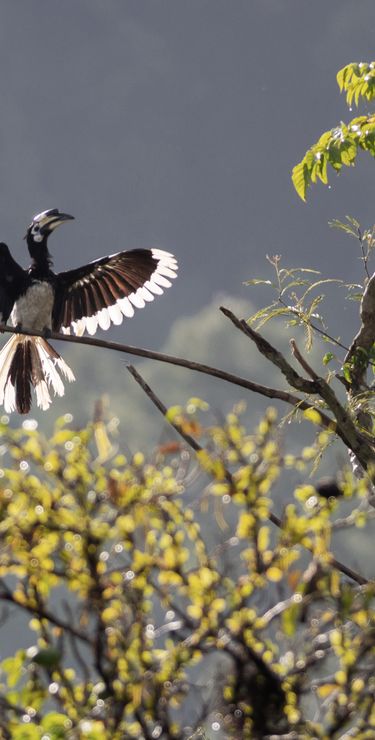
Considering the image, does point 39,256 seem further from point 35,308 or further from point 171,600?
point 171,600

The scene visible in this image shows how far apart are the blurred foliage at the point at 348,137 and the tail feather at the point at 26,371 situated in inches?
114

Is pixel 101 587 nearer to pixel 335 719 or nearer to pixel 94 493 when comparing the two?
pixel 94 493

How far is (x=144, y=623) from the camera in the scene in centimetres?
167

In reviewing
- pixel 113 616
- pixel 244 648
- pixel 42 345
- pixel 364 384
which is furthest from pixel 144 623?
pixel 42 345

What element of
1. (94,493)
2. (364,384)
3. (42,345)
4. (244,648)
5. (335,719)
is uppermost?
(94,493)

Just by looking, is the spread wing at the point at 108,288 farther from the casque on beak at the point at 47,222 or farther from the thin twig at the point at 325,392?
the thin twig at the point at 325,392

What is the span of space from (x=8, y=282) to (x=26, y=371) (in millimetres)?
594

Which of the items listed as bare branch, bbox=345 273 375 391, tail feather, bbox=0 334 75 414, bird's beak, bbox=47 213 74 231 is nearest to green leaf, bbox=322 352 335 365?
bare branch, bbox=345 273 375 391

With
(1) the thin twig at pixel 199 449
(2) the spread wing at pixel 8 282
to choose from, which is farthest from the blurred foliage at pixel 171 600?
(2) the spread wing at pixel 8 282

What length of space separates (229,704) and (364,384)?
8.14 feet

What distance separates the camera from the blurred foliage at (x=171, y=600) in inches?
65.2

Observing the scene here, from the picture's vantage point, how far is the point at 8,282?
7.10 meters

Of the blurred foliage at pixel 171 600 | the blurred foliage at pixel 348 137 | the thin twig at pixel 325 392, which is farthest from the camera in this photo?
the blurred foliage at pixel 348 137

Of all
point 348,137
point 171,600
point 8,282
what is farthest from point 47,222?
point 171,600
